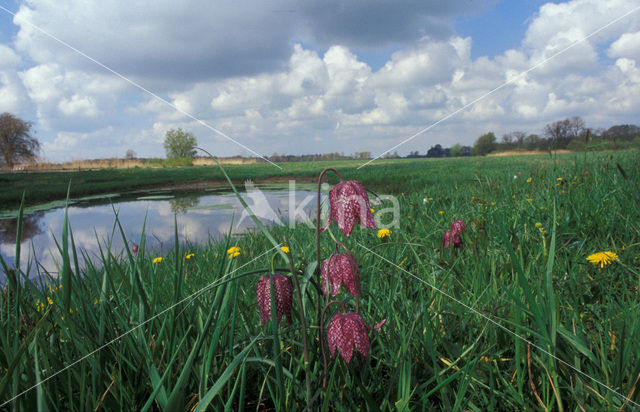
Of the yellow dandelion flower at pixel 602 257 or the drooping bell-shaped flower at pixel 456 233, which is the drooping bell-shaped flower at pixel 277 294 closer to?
the drooping bell-shaped flower at pixel 456 233

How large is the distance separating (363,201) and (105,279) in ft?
2.20

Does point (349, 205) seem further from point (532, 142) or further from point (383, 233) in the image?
point (532, 142)

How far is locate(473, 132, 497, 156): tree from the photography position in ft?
7.27

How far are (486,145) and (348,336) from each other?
1987mm

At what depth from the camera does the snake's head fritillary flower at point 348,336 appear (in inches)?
24.0

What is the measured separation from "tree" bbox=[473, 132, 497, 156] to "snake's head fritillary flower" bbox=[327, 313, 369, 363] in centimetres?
193

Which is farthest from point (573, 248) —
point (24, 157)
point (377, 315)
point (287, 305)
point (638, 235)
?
point (24, 157)

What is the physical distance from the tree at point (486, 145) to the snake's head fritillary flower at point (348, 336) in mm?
1930

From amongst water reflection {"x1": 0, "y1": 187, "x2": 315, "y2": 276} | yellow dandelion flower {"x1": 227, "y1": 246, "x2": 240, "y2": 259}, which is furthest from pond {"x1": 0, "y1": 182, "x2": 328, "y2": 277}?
yellow dandelion flower {"x1": 227, "y1": 246, "x2": 240, "y2": 259}

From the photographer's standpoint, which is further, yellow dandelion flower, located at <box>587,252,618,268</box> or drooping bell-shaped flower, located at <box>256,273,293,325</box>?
yellow dandelion flower, located at <box>587,252,618,268</box>

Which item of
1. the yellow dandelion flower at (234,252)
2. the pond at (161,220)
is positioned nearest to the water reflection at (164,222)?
the pond at (161,220)

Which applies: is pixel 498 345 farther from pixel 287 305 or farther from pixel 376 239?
pixel 376 239

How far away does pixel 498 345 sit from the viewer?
0.92 m

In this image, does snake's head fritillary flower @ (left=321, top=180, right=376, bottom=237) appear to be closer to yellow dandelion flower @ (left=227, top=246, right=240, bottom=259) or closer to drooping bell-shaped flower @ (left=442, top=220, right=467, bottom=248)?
yellow dandelion flower @ (left=227, top=246, right=240, bottom=259)
